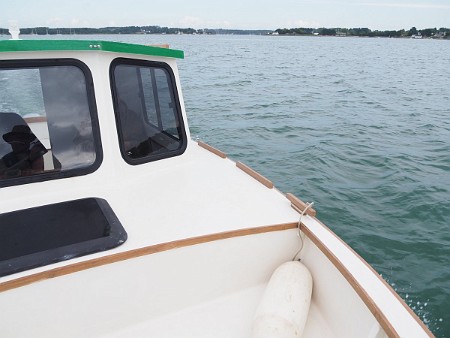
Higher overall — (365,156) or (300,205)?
(300,205)

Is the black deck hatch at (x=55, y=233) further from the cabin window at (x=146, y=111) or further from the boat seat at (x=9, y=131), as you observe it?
Answer: the cabin window at (x=146, y=111)

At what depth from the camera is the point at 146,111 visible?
12.0ft

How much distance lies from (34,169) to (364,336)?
9.80ft

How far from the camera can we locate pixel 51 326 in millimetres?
2256

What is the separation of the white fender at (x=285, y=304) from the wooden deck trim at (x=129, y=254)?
14.4 inches

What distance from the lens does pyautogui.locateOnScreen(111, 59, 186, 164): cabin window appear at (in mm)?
3352

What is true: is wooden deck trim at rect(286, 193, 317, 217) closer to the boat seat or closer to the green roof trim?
the green roof trim

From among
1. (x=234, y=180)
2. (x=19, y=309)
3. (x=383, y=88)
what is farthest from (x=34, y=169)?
(x=383, y=88)

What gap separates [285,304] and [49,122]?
259cm

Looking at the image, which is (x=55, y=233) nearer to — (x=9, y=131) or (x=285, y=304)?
(x=9, y=131)

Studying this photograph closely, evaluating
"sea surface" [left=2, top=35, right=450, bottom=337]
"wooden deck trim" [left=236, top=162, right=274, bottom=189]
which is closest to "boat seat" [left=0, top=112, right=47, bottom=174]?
"wooden deck trim" [left=236, top=162, right=274, bottom=189]

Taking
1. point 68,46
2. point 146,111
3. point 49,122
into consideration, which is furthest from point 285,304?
point 68,46

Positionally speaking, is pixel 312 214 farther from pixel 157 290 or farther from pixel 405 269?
pixel 405 269

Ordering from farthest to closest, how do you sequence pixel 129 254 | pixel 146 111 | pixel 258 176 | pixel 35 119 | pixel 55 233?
1. pixel 258 176
2. pixel 146 111
3. pixel 35 119
4. pixel 55 233
5. pixel 129 254
